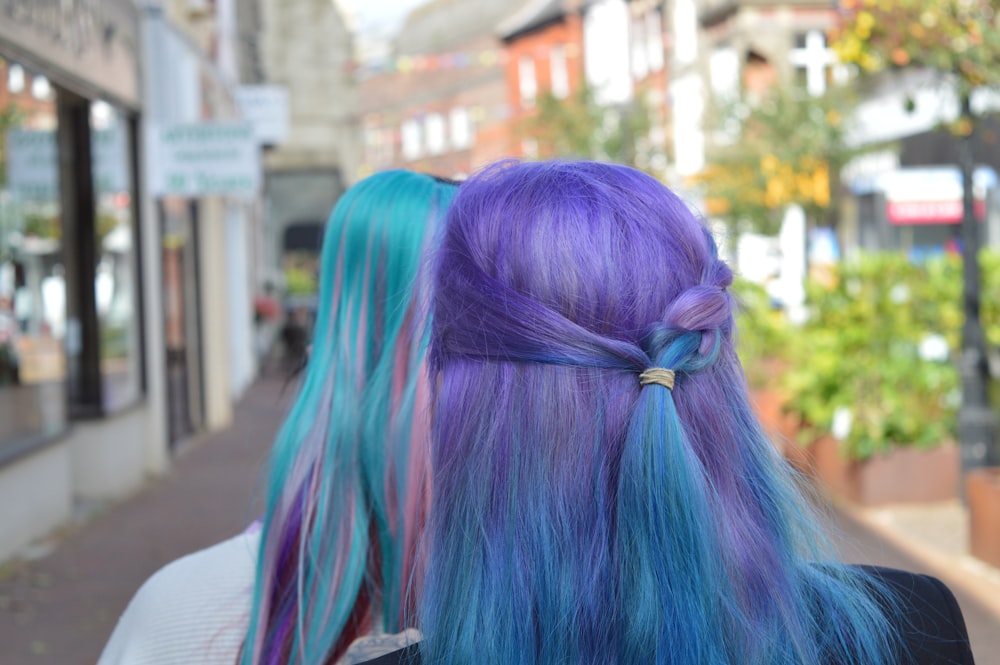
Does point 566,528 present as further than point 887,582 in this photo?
No

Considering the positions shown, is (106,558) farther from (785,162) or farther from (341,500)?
(785,162)

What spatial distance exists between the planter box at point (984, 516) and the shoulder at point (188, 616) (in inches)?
212

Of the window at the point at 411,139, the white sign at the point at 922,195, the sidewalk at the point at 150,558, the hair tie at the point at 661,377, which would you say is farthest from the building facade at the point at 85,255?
the window at the point at 411,139

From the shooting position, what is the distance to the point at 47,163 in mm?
8766

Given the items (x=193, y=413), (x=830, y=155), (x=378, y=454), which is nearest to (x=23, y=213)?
(x=193, y=413)

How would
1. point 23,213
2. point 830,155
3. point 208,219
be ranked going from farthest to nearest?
point 830,155 → point 208,219 → point 23,213

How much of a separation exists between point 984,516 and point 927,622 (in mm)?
5574

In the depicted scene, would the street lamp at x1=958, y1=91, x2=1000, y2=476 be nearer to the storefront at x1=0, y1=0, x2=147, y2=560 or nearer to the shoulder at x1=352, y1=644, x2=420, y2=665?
the storefront at x1=0, y1=0, x2=147, y2=560

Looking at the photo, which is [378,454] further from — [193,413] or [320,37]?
[320,37]

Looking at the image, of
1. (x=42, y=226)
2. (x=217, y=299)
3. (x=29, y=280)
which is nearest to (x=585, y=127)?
(x=217, y=299)

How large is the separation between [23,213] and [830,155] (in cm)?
1497

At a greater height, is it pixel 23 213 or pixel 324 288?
pixel 23 213

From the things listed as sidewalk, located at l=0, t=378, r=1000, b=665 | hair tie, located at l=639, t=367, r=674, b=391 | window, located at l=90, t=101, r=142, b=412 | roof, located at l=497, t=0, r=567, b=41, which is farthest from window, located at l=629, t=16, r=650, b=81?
hair tie, located at l=639, t=367, r=674, b=391

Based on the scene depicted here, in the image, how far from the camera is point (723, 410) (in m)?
1.27
